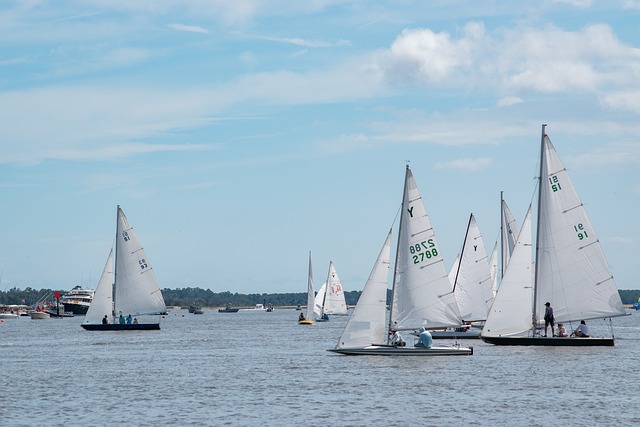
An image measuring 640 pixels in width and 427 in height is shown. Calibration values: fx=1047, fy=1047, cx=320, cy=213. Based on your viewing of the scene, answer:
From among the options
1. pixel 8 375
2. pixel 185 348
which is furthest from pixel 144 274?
pixel 8 375

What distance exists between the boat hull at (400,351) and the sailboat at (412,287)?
5 centimetres

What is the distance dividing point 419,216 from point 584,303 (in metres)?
10.5

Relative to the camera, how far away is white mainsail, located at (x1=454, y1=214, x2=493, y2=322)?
70.1 m

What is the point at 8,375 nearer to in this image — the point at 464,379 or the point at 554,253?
the point at 464,379

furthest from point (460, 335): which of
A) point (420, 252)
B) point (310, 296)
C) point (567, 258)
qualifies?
point (310, 296)

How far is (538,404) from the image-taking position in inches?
1334

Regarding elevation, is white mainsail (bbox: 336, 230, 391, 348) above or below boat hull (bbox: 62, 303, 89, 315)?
below

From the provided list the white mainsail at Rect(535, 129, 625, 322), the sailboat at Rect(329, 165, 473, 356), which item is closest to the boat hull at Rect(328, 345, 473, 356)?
the sailboat at Rect(329, 165, 473, 356)

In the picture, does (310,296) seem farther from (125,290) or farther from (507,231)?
(507,231)

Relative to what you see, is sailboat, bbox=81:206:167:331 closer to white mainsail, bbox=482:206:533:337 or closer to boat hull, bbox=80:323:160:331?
boat hull, bbox=80:323:160:331

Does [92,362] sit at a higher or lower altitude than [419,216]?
lower

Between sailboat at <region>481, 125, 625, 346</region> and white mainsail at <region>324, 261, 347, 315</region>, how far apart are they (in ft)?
249

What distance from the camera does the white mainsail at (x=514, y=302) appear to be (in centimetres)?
5394

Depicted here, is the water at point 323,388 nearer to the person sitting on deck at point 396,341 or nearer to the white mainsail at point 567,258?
the person sitting on deck at point 396,341
